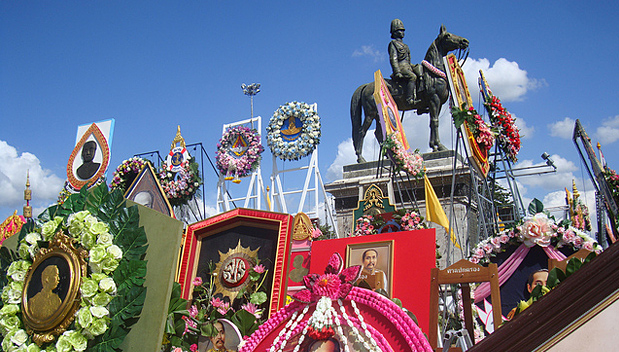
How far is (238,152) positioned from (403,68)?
5.36 meters

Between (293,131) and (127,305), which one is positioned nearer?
(127,305)

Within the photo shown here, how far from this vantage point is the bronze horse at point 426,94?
1212 cm

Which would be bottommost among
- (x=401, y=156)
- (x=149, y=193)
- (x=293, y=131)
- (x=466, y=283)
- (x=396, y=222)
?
(x=466, y=283)

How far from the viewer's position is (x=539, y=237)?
5.28 meters

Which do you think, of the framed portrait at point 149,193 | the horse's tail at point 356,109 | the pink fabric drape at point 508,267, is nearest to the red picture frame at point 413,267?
the pink fabric drape at point 508,267

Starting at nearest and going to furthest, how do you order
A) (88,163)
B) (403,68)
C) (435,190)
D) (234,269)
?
(234,269)
(435,190)
(403,68)
(88,163)

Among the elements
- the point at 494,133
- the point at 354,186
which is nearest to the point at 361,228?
the point at 494,133

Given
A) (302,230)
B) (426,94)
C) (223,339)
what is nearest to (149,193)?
(302,230)

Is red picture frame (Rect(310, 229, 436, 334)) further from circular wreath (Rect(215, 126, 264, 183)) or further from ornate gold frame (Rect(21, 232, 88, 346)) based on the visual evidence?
circular wreath (Rect(215, 126, 264, 183))

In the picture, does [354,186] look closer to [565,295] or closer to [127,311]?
[127,311]

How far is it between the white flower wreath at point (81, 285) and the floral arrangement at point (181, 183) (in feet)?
29.0

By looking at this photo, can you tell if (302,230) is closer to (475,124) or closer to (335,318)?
(475,124)

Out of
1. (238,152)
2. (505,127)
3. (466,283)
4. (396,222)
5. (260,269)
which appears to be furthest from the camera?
(238,152)

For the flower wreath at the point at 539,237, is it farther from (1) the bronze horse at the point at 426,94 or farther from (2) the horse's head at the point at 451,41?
(2) the horse's head at the point at 451,41
